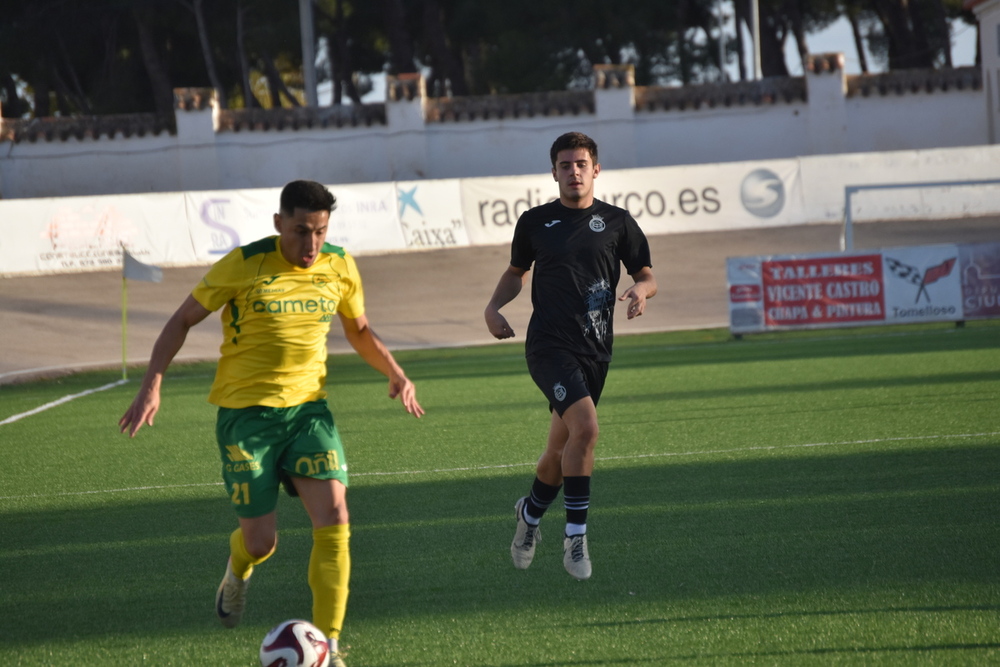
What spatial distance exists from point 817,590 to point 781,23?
3963 centimetres

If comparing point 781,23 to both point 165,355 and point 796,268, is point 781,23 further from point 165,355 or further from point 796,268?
point 165,355

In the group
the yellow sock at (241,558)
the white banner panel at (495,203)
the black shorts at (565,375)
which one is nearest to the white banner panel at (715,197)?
the white banner panel at (495,203)

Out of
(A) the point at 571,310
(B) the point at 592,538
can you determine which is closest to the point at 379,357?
(A) the point at 571,310

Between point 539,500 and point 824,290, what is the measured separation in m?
14.9

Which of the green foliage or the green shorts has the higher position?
the green shorts

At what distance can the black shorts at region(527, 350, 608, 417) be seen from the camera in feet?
17.7

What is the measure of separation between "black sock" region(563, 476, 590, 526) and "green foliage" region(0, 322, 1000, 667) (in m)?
0.27

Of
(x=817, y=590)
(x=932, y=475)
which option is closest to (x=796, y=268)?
(x=932, y=475)

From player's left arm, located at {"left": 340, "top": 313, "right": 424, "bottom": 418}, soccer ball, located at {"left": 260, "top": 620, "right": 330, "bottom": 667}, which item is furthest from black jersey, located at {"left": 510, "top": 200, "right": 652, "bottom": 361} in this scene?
soccer ball, located at {"left": 260, "top": 620, "right": 330, "bottom": 667}

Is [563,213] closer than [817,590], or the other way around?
[817,590]

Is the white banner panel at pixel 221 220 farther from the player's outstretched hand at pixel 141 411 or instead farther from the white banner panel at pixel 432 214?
the player's outstretched hand at pixel 141 411

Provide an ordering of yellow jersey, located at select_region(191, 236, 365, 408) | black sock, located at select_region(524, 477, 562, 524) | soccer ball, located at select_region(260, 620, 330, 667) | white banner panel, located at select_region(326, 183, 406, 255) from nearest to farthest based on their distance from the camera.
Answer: soccer ball, located at select_region(260, 620, 330, 667), yellow jersey, located at select_region(191, 236, 365, 408), black sock, located at select_region(524, 477, 562, 524), white banner panel, located at select_region(326, 183, 406, 255)

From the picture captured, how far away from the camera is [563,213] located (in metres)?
5.68

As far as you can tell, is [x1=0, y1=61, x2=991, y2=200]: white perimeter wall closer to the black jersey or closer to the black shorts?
the black jersey
